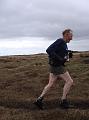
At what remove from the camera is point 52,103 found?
66.5 feet

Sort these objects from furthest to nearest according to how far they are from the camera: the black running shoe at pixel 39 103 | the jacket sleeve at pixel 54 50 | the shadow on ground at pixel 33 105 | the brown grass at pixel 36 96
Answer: the shadow on ground at pixel 33 105, the black running shoe at pixel 39 103, the jacket sleeve at pixel 54 50, the brown grass at pixel 36 96

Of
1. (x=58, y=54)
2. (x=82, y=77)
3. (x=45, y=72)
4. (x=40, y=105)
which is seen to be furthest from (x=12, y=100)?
(x=45, y=72)

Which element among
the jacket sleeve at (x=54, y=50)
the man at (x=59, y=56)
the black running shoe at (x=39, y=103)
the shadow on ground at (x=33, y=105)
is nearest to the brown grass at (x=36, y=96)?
the shadow on ground at (x=33, y=105)

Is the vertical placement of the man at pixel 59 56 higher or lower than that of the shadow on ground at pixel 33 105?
higher

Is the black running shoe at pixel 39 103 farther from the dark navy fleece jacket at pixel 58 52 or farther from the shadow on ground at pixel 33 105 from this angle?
the dark navy fleece jacket at pixel 58 52

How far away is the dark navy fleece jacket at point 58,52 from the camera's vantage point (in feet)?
56.7

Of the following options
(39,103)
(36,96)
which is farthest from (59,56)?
(36,96)

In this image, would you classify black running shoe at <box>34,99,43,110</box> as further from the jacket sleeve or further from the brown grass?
the jacket sleeve

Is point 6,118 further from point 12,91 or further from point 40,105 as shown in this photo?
point 12,91

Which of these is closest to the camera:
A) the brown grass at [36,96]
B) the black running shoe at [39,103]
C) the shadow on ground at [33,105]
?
the brown grass at [36,96]

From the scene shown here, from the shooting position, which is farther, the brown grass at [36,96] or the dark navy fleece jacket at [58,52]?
the dark navy fleece jacket at [58,52]

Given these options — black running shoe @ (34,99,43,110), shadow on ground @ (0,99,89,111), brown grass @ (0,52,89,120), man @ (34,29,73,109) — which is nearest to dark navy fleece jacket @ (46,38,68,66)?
man @ (34,29,73,109)

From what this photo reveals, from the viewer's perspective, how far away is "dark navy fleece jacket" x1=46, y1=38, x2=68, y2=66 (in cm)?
1730

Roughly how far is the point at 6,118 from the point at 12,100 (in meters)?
4.57
